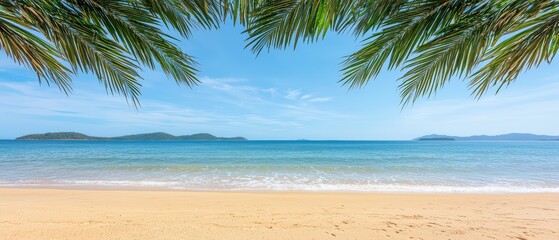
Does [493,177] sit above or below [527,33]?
below

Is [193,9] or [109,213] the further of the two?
[109,213]

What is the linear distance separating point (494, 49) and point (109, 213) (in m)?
6.52

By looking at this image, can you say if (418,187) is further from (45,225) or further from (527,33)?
(45,225)

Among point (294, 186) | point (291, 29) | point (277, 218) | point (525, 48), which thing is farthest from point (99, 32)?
point (294, 186)

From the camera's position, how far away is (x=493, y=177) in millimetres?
11344

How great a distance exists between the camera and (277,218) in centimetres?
451

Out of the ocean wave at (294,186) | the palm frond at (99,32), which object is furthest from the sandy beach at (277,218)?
the palm frond at (99,32)

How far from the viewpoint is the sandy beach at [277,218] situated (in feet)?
12.1

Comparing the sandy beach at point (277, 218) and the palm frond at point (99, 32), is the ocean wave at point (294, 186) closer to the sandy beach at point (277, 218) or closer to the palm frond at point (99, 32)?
the sandy beach at point (277, 218)

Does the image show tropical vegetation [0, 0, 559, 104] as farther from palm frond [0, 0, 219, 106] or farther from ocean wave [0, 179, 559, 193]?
ocean wave [0, 179, 559, 193]

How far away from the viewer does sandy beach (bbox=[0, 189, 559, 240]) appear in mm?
3697

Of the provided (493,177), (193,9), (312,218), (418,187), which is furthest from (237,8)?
(493,177)

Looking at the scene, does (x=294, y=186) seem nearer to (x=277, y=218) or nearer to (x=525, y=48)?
(x=277, y=218)

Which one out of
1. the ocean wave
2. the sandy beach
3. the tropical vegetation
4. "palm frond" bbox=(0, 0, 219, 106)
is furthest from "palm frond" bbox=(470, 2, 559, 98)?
the ocean wave
